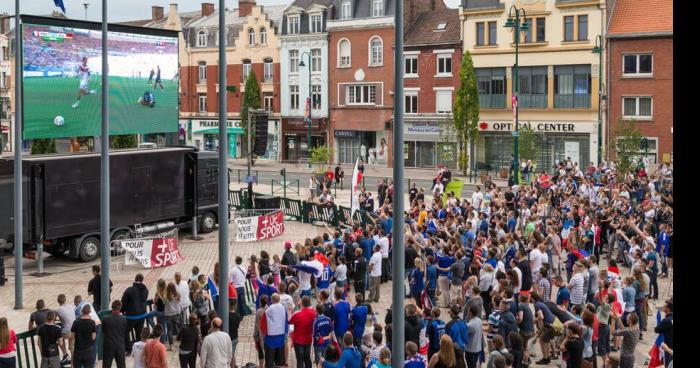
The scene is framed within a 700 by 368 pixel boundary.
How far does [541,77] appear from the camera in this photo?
2185 inches

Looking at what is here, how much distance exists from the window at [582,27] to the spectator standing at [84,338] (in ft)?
151

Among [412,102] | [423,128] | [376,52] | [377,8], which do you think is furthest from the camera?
[376,52]

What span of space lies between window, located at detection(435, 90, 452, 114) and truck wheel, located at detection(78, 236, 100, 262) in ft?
120

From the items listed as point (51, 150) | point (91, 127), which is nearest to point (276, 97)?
point (51, 150)

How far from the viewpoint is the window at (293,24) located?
6812cm

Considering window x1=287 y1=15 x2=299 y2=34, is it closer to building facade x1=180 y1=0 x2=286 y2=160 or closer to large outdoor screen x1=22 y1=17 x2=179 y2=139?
building facade x1=180 y1=0 x2=286 y2=160

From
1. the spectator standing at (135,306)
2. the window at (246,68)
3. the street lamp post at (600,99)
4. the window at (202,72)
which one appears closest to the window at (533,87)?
the street lamp post at (600,99)

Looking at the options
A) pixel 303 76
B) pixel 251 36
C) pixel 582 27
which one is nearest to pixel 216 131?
pixel 251 36

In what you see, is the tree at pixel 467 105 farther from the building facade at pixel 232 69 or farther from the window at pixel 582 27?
the building facade at pixel 232 69

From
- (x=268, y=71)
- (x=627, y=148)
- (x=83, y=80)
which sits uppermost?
(x=268, y=71)

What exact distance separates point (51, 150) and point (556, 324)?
35694 millimetres

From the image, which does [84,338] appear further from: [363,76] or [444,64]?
[363,76]

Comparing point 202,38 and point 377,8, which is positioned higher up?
point 377,8

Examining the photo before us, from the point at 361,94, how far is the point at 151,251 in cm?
4011
